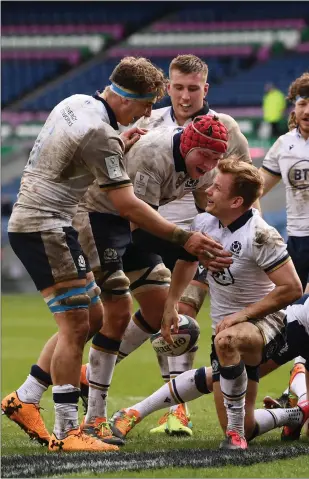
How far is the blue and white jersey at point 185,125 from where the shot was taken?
6.99 meters

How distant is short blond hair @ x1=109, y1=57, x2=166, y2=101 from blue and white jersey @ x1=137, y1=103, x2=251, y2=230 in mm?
1316

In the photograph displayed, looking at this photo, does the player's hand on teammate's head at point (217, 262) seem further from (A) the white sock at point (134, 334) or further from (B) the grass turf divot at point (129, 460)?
(A) the white sock at point (134, 334)

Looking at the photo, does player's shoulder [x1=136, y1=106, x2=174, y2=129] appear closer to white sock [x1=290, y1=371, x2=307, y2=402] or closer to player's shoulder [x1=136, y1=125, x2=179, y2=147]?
player's shoulder [x1=136, y1=125, x2=179, y2=147]

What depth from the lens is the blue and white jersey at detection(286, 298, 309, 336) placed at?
5.93 metres

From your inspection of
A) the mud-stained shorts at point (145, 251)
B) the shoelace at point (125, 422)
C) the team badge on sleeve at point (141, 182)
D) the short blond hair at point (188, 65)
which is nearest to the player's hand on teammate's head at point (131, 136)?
the team badge on sleeve at point (141, 182)

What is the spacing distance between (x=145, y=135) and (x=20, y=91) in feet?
79.3

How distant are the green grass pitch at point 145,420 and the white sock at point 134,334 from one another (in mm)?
510

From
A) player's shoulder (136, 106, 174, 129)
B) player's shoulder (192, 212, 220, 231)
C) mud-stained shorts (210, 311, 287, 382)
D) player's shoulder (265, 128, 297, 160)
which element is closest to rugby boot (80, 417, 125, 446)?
mud-stained shorts (210, 311, 287, 382)

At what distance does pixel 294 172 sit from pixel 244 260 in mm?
2691

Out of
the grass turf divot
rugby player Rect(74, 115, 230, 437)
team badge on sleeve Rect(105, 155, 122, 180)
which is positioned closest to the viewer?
the grass turf divot

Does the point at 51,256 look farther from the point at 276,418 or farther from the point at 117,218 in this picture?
the point at 276,418

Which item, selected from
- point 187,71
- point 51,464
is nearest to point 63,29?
point 187,71

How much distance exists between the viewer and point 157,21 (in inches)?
1174

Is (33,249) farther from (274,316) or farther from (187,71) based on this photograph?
(187,71)
